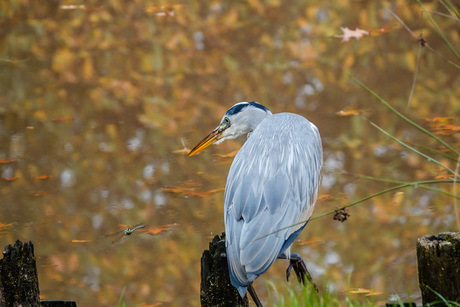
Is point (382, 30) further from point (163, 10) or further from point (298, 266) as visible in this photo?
point (298, 266)

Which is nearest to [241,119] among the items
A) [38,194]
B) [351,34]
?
[38,194]

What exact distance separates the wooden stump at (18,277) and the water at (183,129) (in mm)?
1574

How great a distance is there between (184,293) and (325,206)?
140 centimetres

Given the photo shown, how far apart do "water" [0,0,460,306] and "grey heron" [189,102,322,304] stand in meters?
0.58

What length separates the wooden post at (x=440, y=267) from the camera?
2.37 m

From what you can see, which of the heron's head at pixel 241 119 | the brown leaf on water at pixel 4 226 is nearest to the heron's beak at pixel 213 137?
the heron's head at pixel 241 119

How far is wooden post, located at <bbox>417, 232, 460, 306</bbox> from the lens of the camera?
2373 millimetres

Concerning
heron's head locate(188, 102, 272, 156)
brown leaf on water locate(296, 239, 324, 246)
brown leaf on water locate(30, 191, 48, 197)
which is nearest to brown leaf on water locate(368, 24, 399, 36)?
brown leaf on water locate(296, 239, 324, 246)

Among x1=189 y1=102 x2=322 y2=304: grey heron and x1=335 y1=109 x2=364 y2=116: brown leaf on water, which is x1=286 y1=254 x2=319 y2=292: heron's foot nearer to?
x1=189 y1=102 x2=322 y2=304: grey heron

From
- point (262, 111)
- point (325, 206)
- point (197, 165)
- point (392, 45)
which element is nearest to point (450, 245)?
point (262, 111)

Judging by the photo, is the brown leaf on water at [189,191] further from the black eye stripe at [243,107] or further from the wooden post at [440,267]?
the wooden post at [440,267]

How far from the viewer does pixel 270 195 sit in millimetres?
3279

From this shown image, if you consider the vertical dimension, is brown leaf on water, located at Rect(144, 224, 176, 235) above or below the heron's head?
below

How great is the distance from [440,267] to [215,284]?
79 cm
